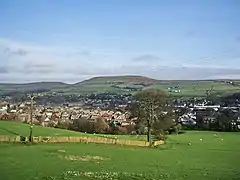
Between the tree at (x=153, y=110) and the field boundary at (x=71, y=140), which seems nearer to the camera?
the field boundary at (x=71, y=140)

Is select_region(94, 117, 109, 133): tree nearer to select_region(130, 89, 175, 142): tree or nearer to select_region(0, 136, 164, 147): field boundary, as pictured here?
select_region(130, 89, 175, 142): tree

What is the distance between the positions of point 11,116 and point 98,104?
274 ft

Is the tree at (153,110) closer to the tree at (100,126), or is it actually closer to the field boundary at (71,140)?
the field boundary at (71,140)

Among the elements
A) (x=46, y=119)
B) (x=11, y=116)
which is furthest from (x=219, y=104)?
(x=11, y=116)

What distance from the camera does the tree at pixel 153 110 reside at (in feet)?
191

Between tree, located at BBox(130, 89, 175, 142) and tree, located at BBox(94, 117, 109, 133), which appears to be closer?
tree, located at BBox(130, 89, 175, 142)

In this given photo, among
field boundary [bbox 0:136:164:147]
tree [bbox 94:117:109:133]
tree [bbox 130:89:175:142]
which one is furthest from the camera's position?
tree [bbox 94:117:109:133]

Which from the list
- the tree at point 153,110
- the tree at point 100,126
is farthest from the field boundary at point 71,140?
the tree at point 100,126

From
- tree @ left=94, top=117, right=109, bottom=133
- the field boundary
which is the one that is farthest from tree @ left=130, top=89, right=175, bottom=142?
tree @ left=94, top=117, right=109, bottom=133

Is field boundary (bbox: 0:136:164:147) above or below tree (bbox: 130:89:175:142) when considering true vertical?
below

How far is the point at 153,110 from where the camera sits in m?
58.1

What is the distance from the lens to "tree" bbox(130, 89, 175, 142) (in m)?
58.2

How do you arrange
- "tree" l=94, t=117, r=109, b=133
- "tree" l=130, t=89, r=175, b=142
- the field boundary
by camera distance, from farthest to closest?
"tree" l=94, t=117, r=109, b=133 → "tree" l=130, t=89, r=175, b=142 → the field boundary

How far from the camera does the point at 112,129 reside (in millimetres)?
84438
